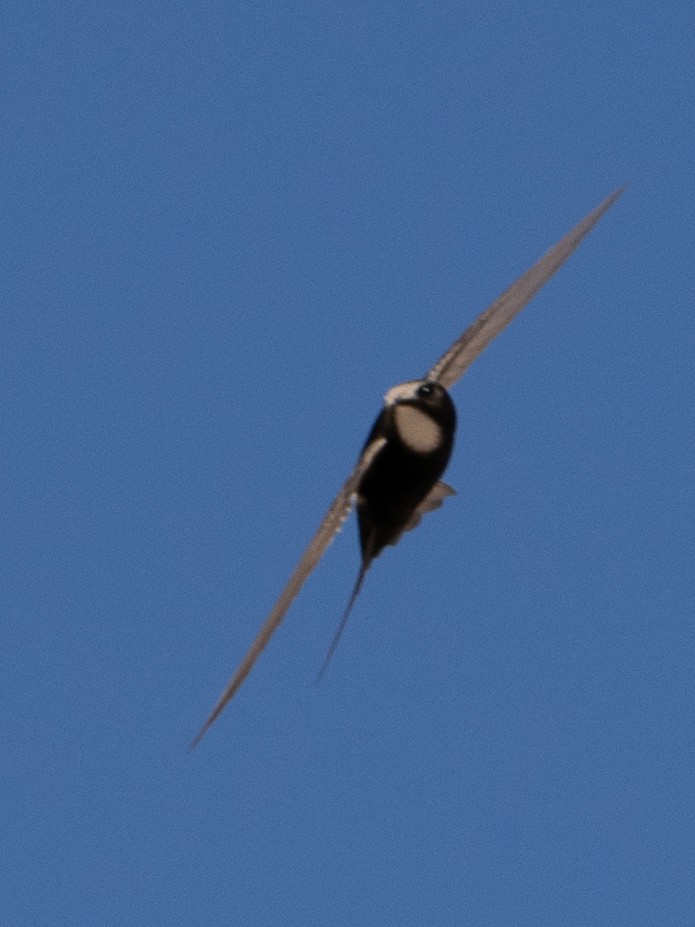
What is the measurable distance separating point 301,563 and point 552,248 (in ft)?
7.76

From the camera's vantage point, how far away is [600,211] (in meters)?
9.27

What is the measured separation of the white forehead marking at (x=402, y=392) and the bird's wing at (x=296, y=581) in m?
0.22

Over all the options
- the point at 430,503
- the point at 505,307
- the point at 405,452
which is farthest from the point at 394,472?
the point at 505,307

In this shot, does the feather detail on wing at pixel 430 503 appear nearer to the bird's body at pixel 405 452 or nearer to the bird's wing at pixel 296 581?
the bird's body at pixel 405 452

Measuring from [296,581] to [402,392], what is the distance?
1.13 m

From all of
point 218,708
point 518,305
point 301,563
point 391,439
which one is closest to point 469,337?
point 518,305

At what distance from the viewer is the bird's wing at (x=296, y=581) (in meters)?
7.68

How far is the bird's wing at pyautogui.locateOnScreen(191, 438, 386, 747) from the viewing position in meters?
7.68

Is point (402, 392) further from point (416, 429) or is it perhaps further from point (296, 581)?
point (296, 581)

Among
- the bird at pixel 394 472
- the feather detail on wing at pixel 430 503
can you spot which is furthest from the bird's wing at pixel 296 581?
the feather detail on wing at pixel 430 503

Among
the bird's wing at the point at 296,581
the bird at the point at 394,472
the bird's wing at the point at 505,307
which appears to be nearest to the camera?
the bird's wing at the point at 296,581

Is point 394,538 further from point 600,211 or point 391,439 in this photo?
point 600,211

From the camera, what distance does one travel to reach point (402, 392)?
834 cm

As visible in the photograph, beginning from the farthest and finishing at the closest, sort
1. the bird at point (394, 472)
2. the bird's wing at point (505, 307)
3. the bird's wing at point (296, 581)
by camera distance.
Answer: the bird's wing at point (505, 307), the bird at point (394, 472), the bird's wing at point (296, 581)
